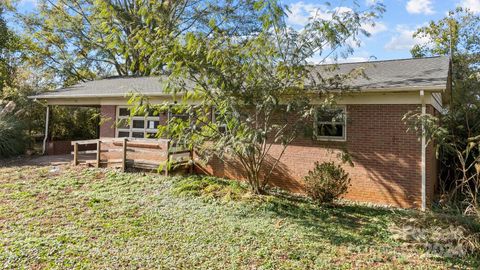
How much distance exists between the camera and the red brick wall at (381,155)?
8.59 m

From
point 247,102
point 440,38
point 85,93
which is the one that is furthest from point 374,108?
point 440,38

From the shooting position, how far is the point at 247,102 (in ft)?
26.1

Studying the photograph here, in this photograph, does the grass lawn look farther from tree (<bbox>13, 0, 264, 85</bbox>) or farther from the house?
tree (<bbox>13, 0, 264, 85</bbox>)

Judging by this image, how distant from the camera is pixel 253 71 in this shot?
770 cm

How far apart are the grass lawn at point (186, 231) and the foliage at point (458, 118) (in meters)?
1.72

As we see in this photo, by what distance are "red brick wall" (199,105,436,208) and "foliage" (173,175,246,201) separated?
2286 millimetres

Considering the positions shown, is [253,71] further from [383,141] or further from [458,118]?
[458,118]

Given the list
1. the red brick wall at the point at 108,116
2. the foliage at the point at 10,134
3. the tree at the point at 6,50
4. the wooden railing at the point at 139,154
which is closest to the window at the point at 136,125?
the red brick wall at the point at 108,116

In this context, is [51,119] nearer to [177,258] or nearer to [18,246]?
[18,246]

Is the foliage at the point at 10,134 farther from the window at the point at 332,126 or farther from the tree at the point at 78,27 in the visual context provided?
the window at the point at 332,126

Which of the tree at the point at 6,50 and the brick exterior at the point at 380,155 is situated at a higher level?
the tree at the point at 6,50

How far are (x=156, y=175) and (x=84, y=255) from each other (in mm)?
5760

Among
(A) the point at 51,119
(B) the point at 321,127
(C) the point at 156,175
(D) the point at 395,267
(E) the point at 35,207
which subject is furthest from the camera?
(A) the point at 51,119

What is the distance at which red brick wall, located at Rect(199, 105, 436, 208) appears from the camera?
8.59m
